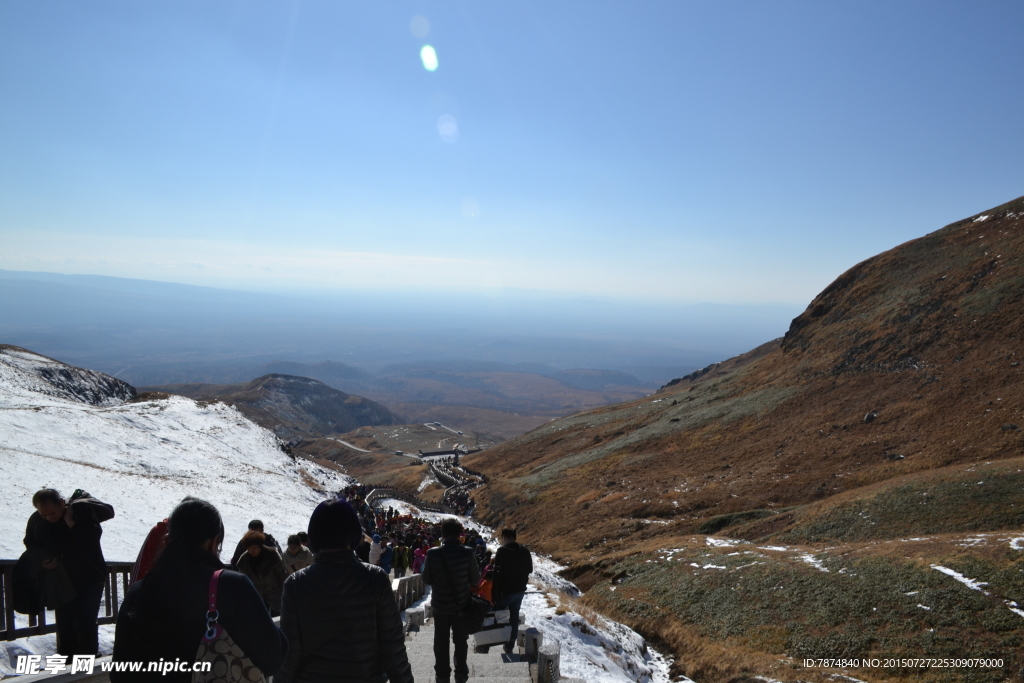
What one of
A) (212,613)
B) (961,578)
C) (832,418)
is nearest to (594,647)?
(961,578)

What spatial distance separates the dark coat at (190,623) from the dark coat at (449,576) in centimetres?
340

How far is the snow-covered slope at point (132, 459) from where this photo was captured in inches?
707

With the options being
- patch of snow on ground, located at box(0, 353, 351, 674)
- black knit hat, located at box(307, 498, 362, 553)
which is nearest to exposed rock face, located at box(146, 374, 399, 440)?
Answer: patch of snow on ground, located at box(0, 353, 351, 674)

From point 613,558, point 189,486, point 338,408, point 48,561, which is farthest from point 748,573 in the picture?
point 338,408

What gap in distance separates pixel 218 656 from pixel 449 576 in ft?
11.9

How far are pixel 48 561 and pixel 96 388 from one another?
59.6m

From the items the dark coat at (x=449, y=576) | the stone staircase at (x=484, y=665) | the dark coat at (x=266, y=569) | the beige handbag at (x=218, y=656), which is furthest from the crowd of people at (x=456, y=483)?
the beige handbag at (x=218, y=656)

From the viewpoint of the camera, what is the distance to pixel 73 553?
6312 millimetres

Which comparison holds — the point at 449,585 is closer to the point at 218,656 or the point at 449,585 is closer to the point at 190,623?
the point at 218,656

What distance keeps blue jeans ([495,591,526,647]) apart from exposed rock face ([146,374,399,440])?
4447 inches

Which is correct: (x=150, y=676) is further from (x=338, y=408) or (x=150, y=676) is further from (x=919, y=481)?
(x=338, y=408)

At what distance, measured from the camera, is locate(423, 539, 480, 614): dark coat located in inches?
271

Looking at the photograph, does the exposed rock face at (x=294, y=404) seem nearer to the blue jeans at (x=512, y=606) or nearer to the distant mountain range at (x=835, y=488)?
the distant mountain range at (x=835, y=488)

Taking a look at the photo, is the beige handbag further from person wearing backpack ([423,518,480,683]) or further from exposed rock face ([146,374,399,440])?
exposed rock face ([146,374,399,440])
